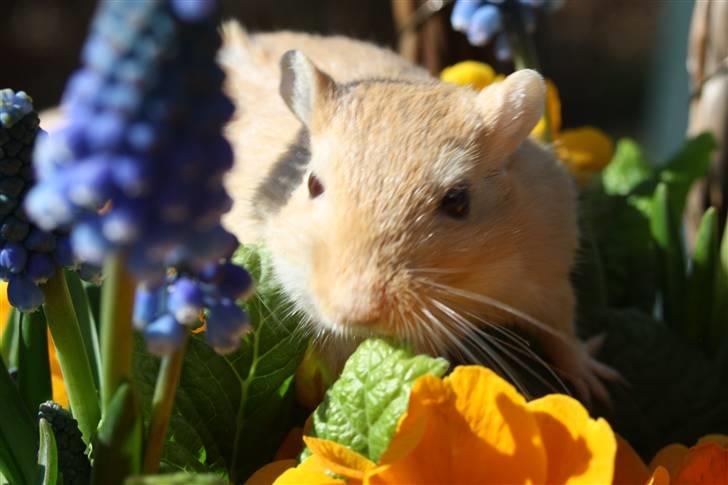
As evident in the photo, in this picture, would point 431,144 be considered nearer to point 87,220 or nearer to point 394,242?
point 394,242

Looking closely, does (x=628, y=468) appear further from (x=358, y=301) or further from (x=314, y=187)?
(x=314, y=187)

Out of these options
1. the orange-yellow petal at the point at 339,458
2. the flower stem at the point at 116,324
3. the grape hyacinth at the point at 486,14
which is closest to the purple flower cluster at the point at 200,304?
the flower stem at the point at 116,324

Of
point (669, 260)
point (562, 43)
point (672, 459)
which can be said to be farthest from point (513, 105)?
point (562, 43)

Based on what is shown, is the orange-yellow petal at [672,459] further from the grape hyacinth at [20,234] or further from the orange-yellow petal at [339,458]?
the grape hyacinth at [20,234]

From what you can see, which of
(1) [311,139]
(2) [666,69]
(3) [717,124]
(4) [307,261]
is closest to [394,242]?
(4) [307,261]

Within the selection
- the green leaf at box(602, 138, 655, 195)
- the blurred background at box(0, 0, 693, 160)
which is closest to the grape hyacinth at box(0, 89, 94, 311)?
the green leaf at box(602, 138, 655, 195)
